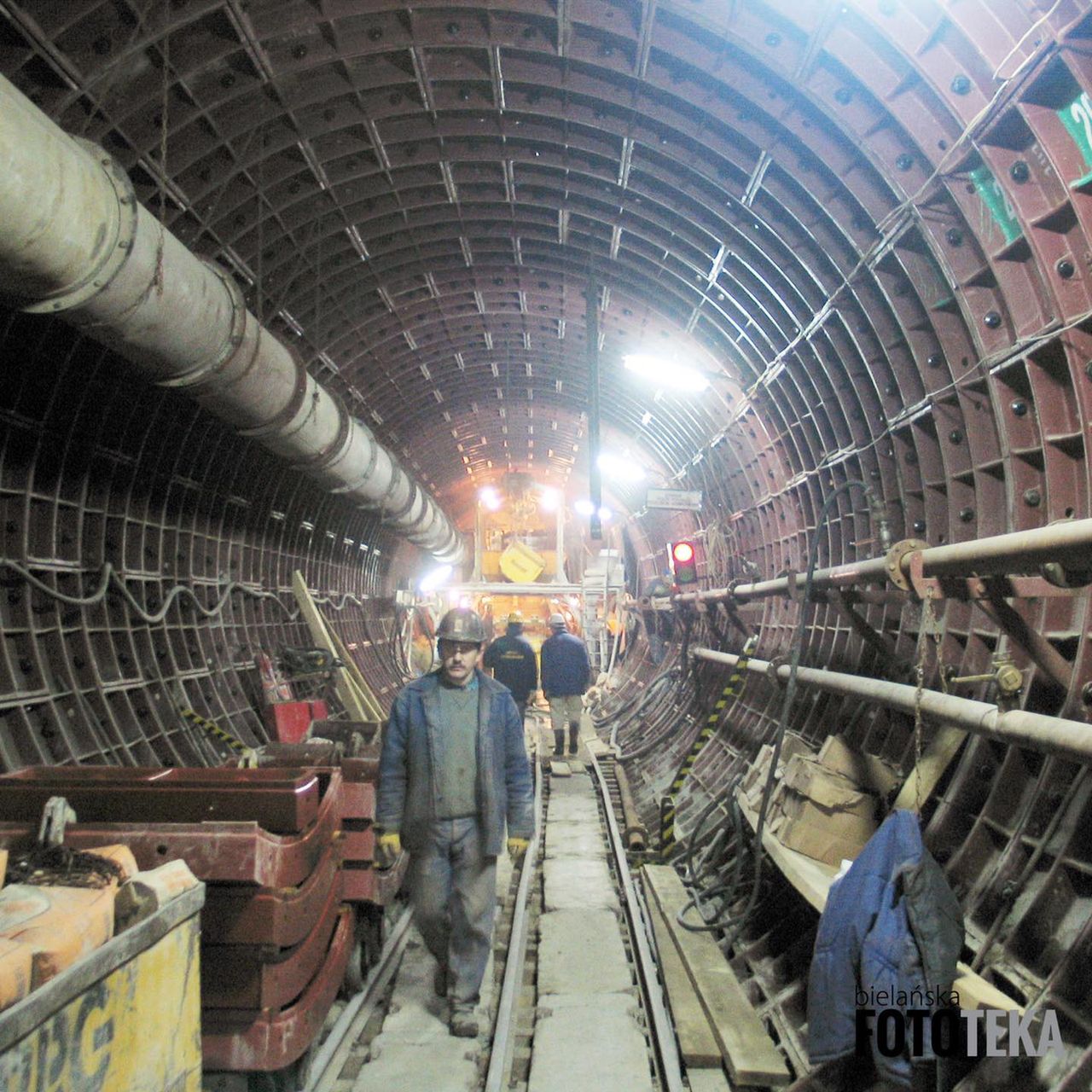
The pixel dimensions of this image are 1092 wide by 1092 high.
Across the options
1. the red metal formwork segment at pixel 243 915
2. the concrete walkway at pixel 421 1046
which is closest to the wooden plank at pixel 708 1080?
the concrete walkway at pixel 421 1046

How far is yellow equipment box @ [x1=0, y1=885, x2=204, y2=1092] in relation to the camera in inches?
67.6

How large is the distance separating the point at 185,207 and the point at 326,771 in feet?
16.8

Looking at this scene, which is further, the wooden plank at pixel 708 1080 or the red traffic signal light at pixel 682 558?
the red traffic signal light at pixel 682 558

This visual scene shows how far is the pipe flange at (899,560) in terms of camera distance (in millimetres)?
3824

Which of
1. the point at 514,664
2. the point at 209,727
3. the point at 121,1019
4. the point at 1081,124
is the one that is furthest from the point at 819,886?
the point at 514,664

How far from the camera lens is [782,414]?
27.6ft

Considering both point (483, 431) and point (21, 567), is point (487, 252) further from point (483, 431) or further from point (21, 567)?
point (483, 431)

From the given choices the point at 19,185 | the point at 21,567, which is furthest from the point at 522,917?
the point at 19,185

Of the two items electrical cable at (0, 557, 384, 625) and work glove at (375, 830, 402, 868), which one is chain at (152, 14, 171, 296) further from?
work glove at (375, 830, 402, 868)

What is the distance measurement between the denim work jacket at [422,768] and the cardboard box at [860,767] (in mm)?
2092

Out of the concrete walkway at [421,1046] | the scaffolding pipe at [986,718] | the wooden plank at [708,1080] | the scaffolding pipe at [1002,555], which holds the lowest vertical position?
the wooden plank at [708,1080]

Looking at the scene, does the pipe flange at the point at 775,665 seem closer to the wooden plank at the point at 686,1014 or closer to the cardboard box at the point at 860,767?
the cardboard box at the point at 860,767

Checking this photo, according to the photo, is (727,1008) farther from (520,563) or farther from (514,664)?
(520,563)

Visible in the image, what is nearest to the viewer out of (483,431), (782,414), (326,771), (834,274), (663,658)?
(326,771)
